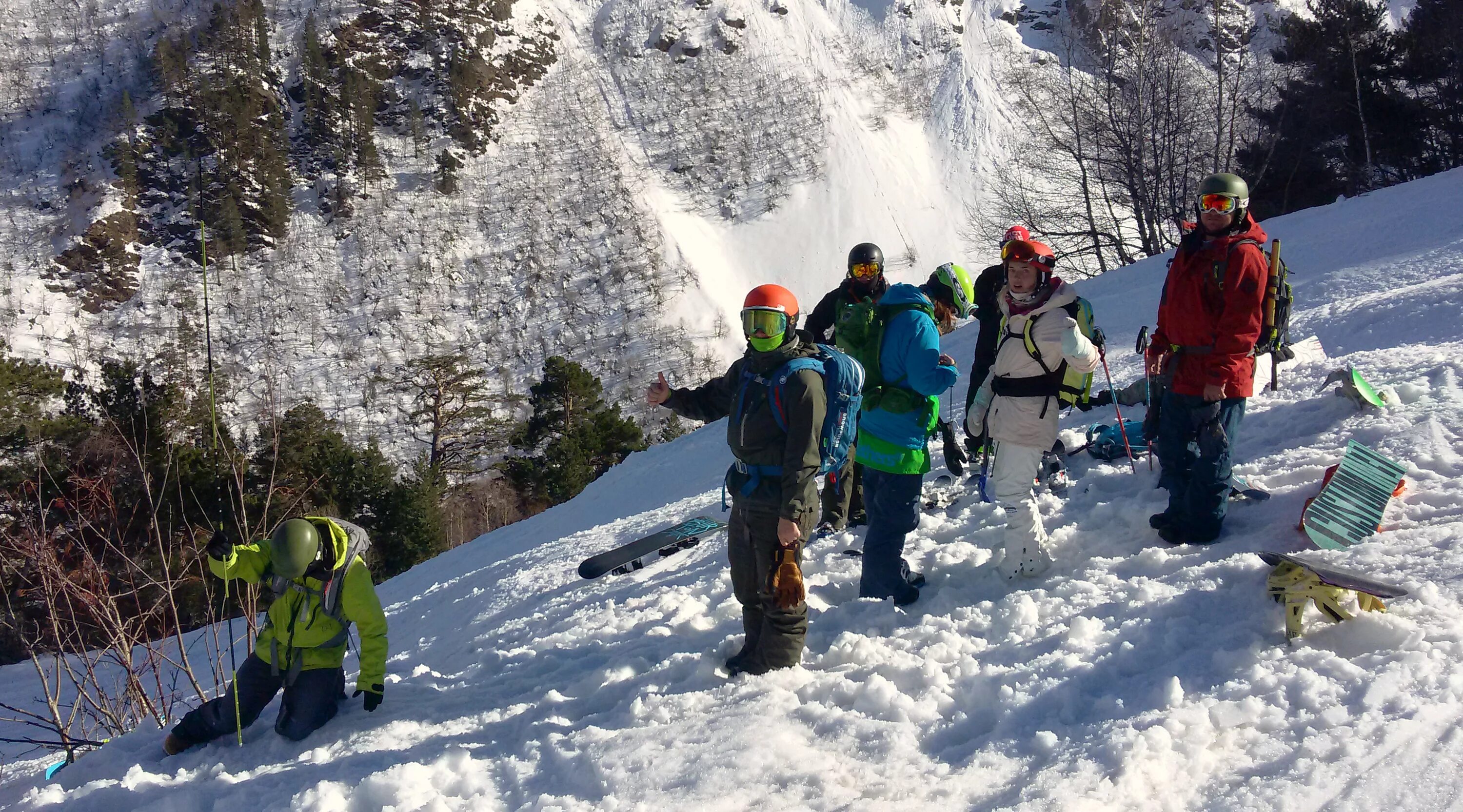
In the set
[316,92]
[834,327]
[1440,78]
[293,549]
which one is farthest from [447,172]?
[293,549]

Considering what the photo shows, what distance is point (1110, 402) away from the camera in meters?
7.59

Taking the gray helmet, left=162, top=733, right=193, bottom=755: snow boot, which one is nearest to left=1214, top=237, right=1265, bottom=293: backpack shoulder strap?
the gray helmet

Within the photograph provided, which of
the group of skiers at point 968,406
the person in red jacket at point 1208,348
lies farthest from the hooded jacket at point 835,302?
the person in red jacket at point 1208,348

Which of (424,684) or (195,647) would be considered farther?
(195,647)

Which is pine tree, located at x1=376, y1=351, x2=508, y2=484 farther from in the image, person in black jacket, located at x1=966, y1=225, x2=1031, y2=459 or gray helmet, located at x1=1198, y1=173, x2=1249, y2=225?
gray helmet, located at x1=1198, y1=173, x2=1249, y2=225

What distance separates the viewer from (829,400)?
146 inches

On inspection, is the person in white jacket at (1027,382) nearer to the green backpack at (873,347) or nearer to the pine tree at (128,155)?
the green backpack at (873,347)

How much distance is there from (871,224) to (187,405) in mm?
33146

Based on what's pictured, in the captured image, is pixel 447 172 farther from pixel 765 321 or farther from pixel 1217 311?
pixel 1217 311

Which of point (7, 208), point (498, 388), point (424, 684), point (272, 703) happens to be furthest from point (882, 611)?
point (7, 208)

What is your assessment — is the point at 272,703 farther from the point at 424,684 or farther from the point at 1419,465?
the point at 1419,465

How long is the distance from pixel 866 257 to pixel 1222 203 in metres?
2.08

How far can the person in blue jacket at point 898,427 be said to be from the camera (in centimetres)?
408

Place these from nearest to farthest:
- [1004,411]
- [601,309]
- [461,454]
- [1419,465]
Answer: [1004,411] → [1419,465] → [461,454] → [601,309]
